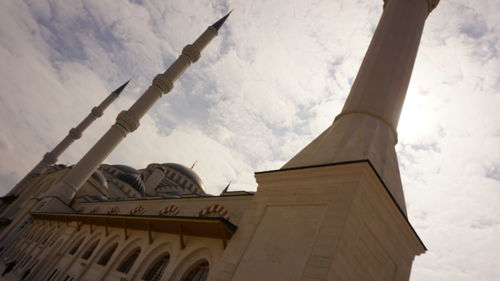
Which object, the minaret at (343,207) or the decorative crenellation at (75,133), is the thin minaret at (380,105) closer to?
the minaret at (343,207)

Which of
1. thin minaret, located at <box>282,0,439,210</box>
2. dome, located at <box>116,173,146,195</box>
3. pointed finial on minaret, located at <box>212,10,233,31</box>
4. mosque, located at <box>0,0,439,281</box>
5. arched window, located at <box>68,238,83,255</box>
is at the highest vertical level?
pointed finial on minaret, located at <box>212,10,233,31</box>

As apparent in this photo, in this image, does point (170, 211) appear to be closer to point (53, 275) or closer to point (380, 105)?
point (53, 275)

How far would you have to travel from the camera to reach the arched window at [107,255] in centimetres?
1665

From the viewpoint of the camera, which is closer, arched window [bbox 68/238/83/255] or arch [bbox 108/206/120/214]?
arched window [bbox 68/238/83/255]

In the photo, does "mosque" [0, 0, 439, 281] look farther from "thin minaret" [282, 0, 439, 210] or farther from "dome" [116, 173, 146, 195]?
"dome" [116, 173, 146, 195]

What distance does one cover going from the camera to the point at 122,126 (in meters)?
27.3

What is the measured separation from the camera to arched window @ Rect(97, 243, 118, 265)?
16648mm

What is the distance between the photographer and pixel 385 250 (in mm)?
8281

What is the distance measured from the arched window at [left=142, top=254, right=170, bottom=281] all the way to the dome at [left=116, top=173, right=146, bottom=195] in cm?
3110

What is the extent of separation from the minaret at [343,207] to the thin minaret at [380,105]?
0.12 ft

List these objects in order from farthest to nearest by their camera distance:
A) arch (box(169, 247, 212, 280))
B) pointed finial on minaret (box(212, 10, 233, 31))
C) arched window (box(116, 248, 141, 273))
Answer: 1. pointed finial on minaret (box(212, 10, 233, 31))
2. arched window (box(116, 248, 141, 273))
3. arch (box(169, 247, 212, 280))

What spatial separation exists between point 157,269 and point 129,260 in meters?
2.72

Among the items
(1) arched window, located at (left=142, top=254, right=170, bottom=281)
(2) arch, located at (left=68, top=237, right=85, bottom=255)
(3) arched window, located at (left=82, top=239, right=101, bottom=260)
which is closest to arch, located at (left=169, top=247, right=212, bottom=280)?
A: (1) arched window, located at (left=142, top=254, right=170, bottom=281)

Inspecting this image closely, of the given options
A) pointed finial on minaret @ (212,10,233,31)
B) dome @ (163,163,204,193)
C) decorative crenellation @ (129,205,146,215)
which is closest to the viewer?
decorative crenellation @ (129,205,146,215)
